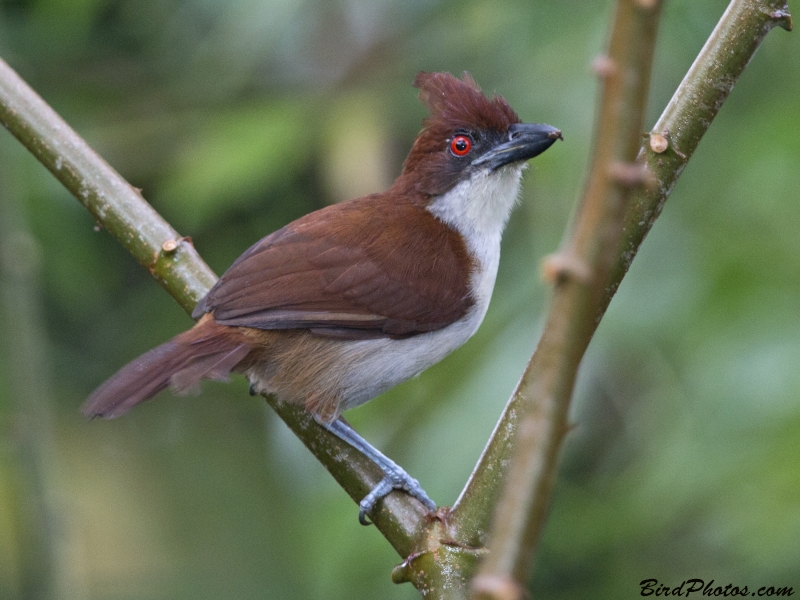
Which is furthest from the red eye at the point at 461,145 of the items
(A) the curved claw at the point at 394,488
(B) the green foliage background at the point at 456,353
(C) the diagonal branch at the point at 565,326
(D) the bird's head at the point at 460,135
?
(C) the diagonal branch at the point at 565,326

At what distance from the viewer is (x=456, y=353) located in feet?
10.2

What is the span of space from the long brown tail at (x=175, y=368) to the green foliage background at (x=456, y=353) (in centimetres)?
57

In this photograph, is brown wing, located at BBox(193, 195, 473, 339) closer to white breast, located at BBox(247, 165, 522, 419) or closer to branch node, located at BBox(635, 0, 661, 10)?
white breast, located at BBox(247, 165, 522, 419)

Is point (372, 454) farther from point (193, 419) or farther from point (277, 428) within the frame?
point (193, 419)

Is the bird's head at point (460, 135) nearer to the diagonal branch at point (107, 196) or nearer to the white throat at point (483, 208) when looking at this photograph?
the white throat at point (483, 208)

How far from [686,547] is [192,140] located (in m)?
2.50

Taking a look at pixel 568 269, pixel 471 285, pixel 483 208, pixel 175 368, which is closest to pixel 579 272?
pixel 568 269

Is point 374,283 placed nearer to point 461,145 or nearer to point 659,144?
point 461,145

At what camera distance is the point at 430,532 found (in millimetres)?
A: 2059

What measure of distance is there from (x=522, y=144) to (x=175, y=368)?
121cm

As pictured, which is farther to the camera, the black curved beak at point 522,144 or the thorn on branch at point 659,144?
the black curved beak at point 522,144

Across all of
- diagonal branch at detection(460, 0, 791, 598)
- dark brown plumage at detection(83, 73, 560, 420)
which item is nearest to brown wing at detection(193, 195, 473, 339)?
dark brown plumage at detection(83, 73, 560, 420)

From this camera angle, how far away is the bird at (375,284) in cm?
268

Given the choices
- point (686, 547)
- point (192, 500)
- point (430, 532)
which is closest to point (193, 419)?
point (192, 500)
